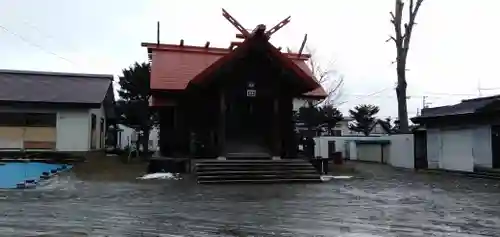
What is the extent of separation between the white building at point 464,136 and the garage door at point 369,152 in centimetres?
787

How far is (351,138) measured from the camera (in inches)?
1475

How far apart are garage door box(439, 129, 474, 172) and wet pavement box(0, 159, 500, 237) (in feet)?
20.7

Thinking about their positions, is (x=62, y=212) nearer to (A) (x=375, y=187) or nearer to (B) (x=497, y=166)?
(A) (x=375, y=187)

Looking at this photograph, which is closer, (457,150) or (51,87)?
(457,150)

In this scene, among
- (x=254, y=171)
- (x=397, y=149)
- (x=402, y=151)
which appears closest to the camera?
(x=254, y=171)

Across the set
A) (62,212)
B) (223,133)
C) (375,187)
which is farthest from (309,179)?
(62,212)

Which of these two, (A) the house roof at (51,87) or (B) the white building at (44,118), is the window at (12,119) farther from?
(A) the house roof at (51,87)

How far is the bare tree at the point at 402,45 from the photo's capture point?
1123 inches

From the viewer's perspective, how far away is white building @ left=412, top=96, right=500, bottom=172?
20484mm

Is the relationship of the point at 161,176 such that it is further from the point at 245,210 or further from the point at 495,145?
the point at 495,145

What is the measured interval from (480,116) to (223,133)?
35.3ft

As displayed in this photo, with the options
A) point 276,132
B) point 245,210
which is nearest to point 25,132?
point 276,132

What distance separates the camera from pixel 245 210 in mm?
9945

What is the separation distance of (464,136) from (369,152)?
1301cm
